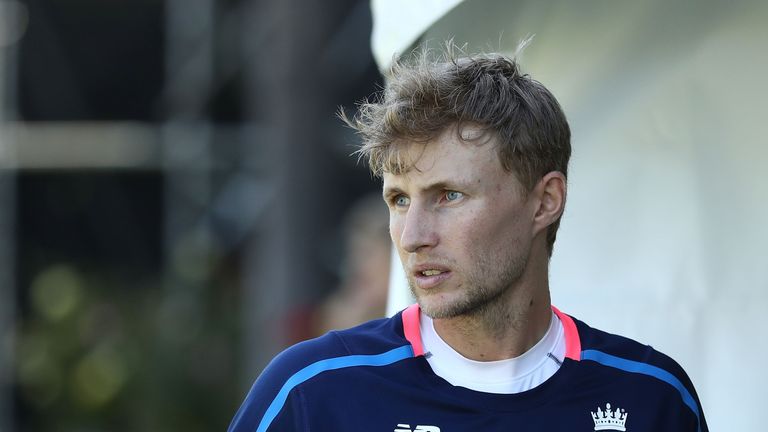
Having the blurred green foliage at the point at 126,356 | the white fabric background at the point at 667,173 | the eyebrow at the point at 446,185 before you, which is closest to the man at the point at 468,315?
the eyebrow at the point at 446,185

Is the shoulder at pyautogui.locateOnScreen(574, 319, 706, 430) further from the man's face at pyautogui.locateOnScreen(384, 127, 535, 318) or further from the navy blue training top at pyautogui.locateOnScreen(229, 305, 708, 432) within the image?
the man's face at pyautogui.locateOnScreen(384, 127, 535, 318)

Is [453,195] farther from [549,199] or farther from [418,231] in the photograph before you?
[549,199]

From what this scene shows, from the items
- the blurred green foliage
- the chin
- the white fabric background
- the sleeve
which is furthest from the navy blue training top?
the blurred green foliage

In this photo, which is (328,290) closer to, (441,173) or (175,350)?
(175,350)

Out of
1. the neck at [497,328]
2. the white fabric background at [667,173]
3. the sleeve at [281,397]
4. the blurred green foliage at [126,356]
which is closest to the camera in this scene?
the sleeve at [281,397]

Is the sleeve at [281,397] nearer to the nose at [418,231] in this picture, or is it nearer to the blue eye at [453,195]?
the nose at [418,231]

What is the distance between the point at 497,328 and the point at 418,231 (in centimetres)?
28

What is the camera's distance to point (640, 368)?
2613mm

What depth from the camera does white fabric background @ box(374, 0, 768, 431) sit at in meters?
3.09

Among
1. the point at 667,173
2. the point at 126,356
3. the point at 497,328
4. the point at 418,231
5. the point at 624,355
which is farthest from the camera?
the point at 126,356

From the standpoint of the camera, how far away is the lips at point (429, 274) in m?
2.43

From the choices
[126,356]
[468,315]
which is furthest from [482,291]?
[126,356]

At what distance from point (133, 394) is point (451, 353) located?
627 centimetres

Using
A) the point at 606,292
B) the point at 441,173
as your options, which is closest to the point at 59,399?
the point at 606,292
